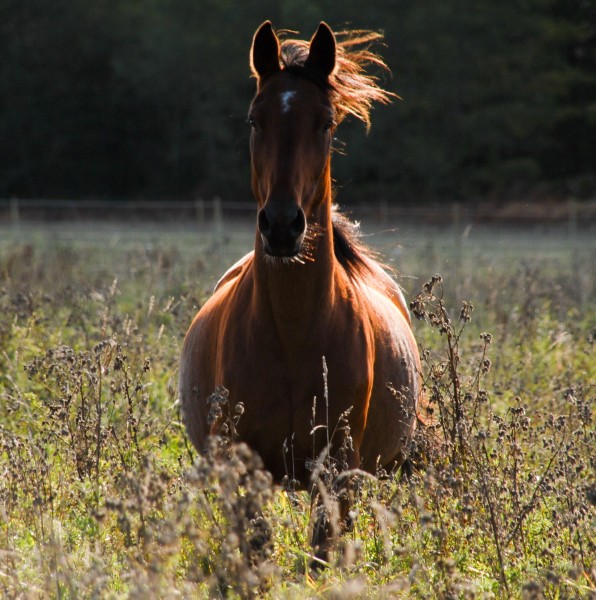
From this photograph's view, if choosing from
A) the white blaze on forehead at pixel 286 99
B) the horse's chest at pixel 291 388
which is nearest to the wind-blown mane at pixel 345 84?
the white blaze on forehead at pixel 286 99

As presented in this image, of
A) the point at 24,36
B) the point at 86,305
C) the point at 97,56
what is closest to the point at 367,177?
the point at 97,56

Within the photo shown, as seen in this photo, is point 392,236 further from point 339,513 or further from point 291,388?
point 339,513

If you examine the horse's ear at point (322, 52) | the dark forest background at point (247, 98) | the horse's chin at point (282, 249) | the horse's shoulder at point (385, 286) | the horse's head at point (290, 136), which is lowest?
the horse's shoulder at point (385, 286)

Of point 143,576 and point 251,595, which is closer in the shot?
point 143,576

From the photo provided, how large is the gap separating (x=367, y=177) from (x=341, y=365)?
35358 millimetres

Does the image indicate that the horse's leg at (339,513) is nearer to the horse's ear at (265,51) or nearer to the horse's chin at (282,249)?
the horse's chin at (282,249)

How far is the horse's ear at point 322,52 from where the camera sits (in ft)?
12.9

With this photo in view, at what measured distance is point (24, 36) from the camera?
46.2 meters

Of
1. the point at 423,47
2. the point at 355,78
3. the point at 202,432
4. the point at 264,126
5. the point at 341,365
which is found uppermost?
the point at 423,47

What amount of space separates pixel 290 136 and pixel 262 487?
1738 millimetres

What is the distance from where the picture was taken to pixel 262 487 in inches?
93.0

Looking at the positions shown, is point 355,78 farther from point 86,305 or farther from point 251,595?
point 86,305

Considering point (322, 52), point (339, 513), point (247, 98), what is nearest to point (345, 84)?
point (322, 52)

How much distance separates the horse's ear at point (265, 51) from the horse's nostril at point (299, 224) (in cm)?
92
